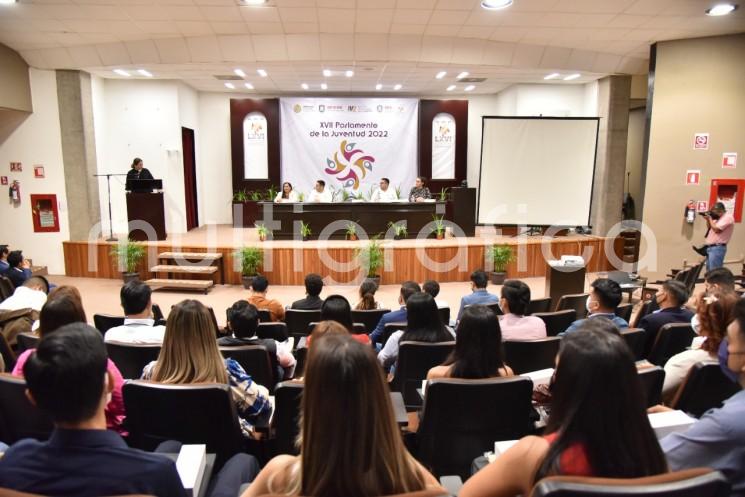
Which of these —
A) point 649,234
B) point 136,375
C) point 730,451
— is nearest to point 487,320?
point 730,451

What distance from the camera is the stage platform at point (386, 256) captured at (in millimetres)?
7644

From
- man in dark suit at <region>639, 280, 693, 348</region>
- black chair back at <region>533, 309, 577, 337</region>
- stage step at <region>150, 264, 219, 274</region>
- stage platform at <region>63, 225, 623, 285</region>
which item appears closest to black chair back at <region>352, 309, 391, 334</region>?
black chair back at <region>533, 309, 577, 337</region>

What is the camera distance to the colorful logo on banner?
11.8m

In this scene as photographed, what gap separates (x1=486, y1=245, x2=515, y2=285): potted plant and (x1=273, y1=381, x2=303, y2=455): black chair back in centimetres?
616

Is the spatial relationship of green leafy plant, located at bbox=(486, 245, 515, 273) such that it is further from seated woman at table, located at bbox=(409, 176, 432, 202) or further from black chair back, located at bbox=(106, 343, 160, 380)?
black chair back, located at bbox=(106, 343, 160, 380)

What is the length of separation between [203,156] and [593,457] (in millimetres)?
11909

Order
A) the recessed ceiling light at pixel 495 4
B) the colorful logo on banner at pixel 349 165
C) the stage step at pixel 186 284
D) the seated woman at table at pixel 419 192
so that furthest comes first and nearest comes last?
the colorful logo on banner at pixel 349 165, the seated woman at table at pixel 419 192, the stage step at pixel 186 284, the recessed ceiling light at pixel 495 4

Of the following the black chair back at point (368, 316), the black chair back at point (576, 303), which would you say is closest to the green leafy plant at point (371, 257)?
the black chair back at point (576, 303)

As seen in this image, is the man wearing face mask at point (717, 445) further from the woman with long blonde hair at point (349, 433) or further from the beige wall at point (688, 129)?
the beige wall at point (688, 129)

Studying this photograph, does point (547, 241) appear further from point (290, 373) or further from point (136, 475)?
point (136, 475)

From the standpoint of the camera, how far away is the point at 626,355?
1188 mm

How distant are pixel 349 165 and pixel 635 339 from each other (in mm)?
9420

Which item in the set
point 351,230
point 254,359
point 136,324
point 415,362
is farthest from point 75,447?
point 351,230

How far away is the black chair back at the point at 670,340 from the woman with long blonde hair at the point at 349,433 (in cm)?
250
